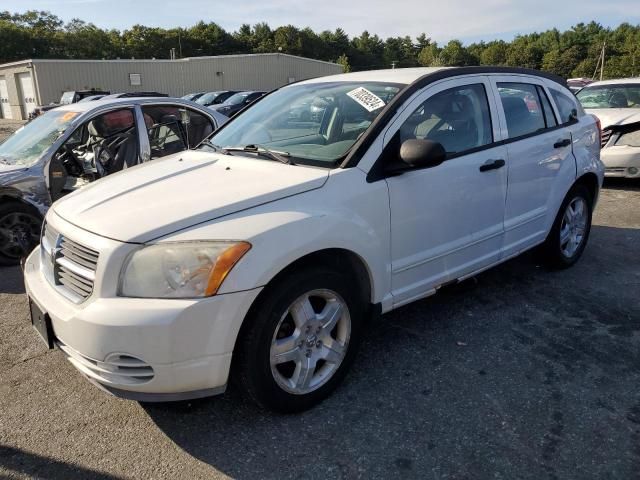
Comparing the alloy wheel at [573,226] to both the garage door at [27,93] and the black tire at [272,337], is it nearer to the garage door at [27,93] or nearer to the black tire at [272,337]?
the black tire at [272,337]

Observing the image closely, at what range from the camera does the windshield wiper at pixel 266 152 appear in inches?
120

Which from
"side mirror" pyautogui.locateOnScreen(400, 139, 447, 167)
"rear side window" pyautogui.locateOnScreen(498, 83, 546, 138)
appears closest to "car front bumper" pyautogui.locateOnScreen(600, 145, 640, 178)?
"rear side window" pyautogui.locateOnScreen(498, 83, 546, 138)

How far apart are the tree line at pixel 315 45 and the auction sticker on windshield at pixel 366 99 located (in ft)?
204

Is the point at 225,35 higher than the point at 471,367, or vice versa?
the point at 225,35

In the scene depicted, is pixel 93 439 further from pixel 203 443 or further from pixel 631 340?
pixel 631 340

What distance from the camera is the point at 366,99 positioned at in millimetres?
3307

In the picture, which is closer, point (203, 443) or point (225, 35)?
point (203, 443)

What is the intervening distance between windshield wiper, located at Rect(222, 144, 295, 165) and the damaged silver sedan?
2695 millimetres

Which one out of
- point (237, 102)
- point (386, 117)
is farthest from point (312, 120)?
point (237, 102)

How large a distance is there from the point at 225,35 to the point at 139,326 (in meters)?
104

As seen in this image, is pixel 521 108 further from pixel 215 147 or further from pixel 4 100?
pixel 4 100

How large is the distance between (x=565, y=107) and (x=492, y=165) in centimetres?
156

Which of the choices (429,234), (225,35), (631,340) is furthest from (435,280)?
(225,35)

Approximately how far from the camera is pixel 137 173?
3.29 metres
